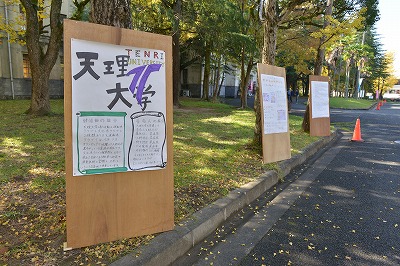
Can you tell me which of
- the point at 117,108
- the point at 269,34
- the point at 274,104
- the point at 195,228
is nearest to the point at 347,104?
the point at 269,34

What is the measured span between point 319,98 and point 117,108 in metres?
8.16

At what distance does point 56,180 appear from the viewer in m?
4.30

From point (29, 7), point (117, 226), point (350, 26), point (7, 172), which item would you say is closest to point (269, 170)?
point (117, 226)

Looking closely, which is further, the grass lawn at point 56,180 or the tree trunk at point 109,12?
the tree trunk at point 109,12

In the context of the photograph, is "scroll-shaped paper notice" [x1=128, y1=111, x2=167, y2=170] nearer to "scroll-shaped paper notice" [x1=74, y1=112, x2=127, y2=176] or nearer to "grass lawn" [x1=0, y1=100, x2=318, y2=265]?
"scroll-shaped paper notice" [x1=74, y1=112, x2=127, y2=176]

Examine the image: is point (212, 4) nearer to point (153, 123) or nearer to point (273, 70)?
point (273, 70)

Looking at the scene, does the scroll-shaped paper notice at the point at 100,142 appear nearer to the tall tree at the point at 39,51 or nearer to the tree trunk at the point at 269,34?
the tree trunk at the point at 269,34

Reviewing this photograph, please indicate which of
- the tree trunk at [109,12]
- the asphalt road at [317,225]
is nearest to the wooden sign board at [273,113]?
the asphalt road at [317,225]

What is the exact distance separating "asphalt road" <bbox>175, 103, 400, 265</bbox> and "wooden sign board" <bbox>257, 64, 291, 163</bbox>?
1.98 ft

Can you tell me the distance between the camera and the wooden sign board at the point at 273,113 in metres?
5.70

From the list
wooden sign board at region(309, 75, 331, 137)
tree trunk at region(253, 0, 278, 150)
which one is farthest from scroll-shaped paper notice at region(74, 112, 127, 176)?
wooden sign board at region(309, 75, 331, 137)

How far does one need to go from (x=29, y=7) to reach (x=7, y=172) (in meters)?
7.63

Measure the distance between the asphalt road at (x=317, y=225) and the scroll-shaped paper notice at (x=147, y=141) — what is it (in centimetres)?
103

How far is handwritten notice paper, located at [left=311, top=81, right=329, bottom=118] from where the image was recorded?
9164mm
